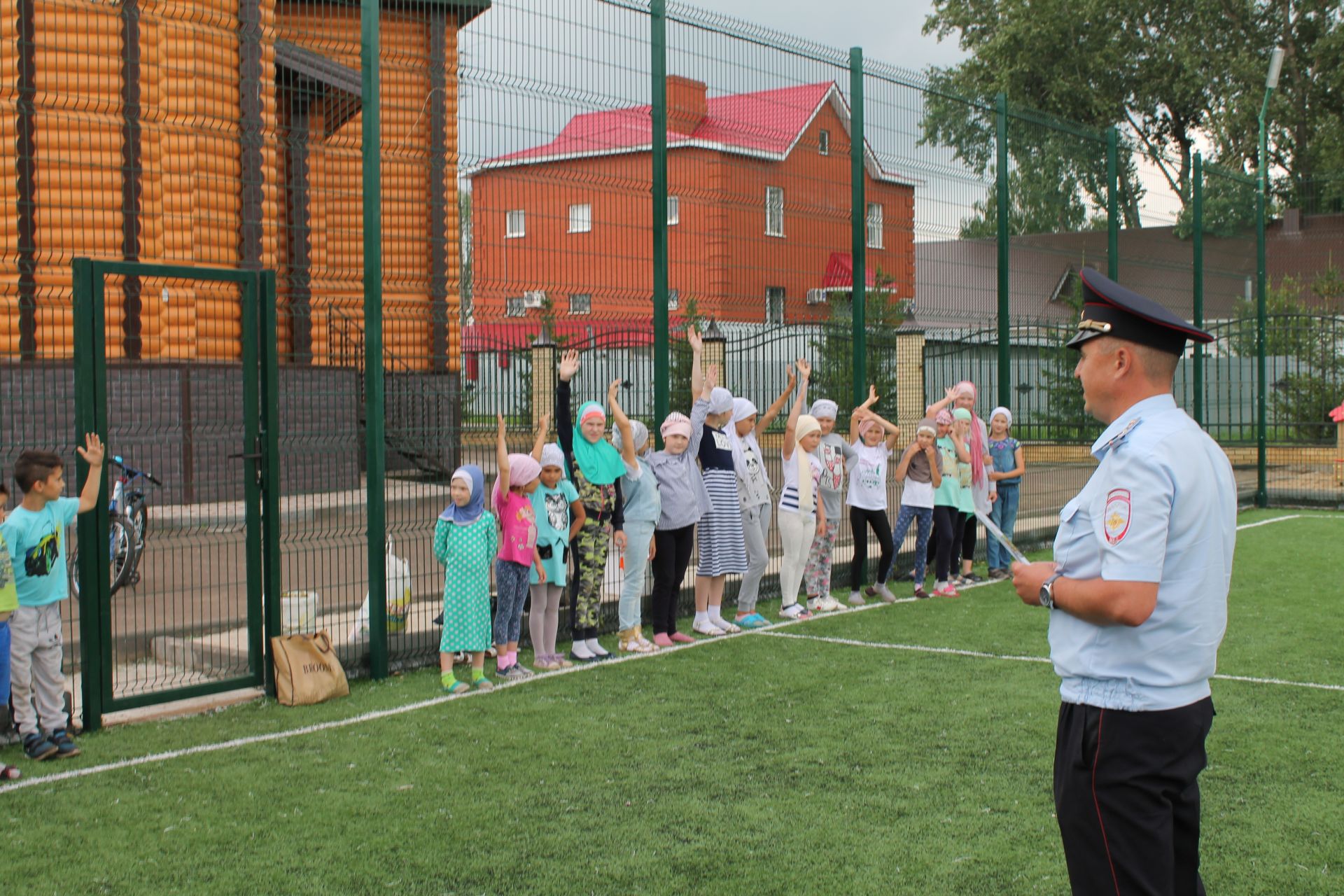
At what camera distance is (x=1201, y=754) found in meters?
2.70

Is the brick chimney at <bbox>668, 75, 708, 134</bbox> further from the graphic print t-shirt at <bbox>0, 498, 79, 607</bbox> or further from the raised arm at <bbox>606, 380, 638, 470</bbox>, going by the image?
the graphic print t-shirt at <bbox>0, 498, 79, 607</bbox>

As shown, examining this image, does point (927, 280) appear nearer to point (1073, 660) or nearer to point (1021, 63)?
point (1073, 660)

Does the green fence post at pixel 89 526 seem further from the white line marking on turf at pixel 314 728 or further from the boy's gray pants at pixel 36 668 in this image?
the white line marking on turf at pixel 314 728

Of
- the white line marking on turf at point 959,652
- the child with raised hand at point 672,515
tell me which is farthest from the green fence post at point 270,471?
the white line marking on turf at point 959,652

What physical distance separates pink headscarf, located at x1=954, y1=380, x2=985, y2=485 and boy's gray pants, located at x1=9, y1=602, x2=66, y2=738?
23.1ft

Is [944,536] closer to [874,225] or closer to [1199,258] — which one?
[874,225]

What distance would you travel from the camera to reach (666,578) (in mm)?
8359

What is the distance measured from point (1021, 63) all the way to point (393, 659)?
113ft

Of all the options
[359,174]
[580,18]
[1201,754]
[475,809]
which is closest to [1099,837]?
[1201,754]

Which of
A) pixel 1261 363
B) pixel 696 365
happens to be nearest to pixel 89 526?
pixel 696 365

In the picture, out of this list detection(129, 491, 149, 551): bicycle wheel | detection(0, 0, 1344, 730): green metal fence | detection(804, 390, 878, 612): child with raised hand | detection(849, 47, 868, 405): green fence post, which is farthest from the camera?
detection(849, 47, 868, 405): green fence post

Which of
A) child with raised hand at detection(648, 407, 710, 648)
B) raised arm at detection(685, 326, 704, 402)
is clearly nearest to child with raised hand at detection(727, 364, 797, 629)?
raised arm at detection(685, 326, 704, 402)

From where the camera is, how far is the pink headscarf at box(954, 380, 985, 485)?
34.9 feet

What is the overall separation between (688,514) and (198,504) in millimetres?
3048
